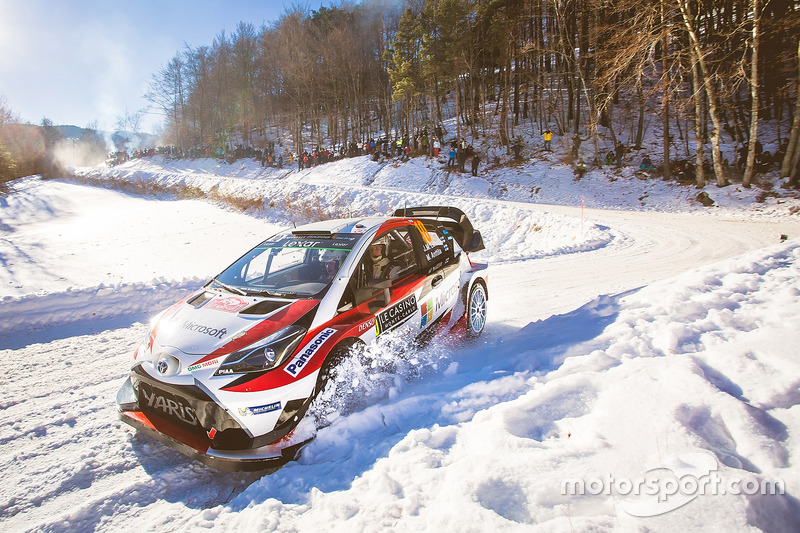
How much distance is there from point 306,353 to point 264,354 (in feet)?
1.00

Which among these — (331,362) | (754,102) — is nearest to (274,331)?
(331,362)

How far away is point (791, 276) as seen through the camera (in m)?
4.46

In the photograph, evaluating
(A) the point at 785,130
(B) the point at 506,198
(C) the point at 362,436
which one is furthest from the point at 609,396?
(A) the point at 785,130

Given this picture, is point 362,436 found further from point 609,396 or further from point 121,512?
point 609,396

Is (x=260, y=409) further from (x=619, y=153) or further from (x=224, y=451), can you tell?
(x=619, y=153)

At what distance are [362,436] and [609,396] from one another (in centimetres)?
181

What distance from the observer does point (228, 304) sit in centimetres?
349

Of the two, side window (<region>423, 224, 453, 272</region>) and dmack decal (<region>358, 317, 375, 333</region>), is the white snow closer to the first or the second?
dmack decal (<region>358, 317, 375, 333</region>)

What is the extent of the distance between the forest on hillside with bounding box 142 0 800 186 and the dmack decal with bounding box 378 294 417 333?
18.1m

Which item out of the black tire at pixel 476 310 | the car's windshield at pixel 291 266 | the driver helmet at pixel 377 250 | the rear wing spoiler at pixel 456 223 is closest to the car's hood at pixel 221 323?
the car's windshield at pixel 291 266

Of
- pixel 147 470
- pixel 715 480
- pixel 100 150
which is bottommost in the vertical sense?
pixel 147 470

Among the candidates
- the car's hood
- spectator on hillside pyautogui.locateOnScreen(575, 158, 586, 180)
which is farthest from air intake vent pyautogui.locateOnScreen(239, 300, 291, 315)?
spectator on hillside pyautogui.locateOnScreen(575, 158, 586, 180)

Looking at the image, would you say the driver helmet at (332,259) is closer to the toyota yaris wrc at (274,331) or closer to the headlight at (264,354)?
the toyota yaris wrc at (274,331)

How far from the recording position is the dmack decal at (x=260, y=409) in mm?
2735
